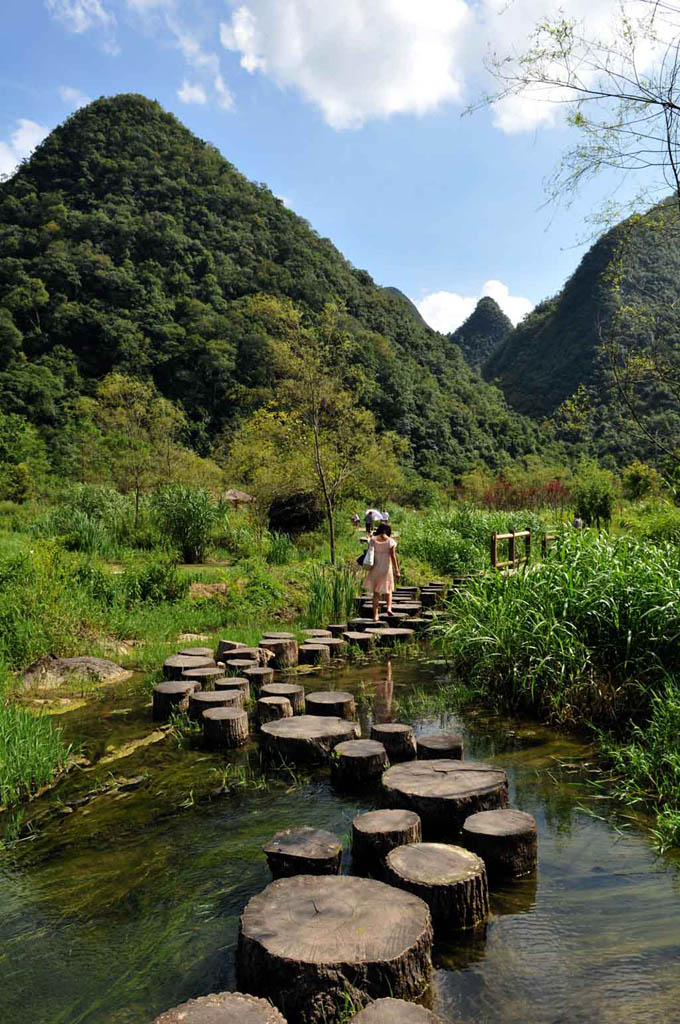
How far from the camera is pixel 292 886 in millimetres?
2641

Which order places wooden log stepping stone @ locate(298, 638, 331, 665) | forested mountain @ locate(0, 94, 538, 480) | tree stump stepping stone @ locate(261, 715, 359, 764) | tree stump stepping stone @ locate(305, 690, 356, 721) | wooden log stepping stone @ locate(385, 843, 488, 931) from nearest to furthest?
wooden log stepping stone @ locate(385, 843, 488, 931) < tree stump stepping stone @ locate(261, 715, 359, 764) < tree stump stepping stone @ locate(305, 690, 356, 721) < wooden log stepping stone @ locate(298, 638, 331, 665) < forested mountain @ locate(0, 94, 538, 480)

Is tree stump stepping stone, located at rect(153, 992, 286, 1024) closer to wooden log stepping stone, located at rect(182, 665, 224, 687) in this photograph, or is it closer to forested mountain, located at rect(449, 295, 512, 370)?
wooden log stepping stone, located at rect(182, 665, 224, 687)

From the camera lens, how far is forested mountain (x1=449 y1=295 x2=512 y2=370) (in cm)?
12044

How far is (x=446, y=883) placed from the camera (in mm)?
2648

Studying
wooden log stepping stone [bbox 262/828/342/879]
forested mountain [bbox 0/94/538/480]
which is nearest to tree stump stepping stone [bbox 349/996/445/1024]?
wooden log stepping stone [bbox 262/828/342/879]

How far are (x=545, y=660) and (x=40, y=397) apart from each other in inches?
1674

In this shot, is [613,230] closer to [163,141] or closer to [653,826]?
[653,826]

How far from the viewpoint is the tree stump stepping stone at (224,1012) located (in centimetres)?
186

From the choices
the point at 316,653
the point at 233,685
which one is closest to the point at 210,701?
the point at 233,685

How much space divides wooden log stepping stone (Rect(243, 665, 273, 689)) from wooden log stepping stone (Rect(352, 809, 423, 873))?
10.7 feet

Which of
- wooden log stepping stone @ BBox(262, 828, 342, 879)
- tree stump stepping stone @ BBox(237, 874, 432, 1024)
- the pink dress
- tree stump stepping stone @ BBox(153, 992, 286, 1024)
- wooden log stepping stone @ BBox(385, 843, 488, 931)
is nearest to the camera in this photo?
tree stump stepping stone @ BBox(153, 992, 286, 1024)

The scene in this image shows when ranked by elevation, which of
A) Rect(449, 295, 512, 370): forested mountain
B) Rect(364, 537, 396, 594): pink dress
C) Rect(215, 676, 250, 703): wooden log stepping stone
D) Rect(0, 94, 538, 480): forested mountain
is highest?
Rect(449, 295, 512, 370): forested mountain

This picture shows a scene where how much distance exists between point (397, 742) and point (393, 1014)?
2697mm

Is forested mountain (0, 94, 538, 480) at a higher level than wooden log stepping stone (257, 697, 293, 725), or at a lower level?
higher
